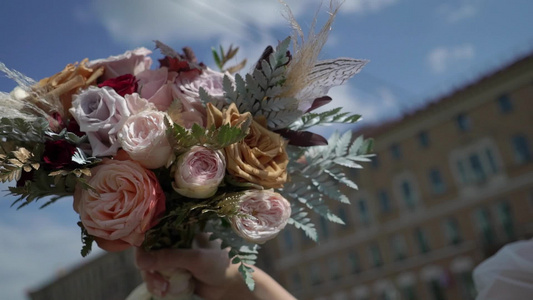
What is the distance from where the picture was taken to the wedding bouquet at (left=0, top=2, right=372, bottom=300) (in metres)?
1.14

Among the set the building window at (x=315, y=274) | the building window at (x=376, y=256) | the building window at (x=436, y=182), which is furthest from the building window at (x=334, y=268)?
the building window at (x=436, y=182)

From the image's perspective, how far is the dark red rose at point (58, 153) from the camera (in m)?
1.15

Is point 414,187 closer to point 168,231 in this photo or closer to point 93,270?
point 168,231

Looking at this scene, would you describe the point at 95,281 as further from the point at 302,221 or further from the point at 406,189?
the point at 302,221

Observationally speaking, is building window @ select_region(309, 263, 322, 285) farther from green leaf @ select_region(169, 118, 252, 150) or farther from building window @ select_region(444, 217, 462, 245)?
green leaf @ select_region(169, 118, 252, 150)

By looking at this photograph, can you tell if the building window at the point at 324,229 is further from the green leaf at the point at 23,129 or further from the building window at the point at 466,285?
the green leaf at the point at 23,129

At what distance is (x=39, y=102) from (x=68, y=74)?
4.0 inches

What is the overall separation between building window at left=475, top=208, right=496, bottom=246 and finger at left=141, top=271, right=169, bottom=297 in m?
23.0

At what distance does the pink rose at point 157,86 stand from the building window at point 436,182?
24.7 metres

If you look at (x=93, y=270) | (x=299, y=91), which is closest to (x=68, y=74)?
(x=299, y=91)

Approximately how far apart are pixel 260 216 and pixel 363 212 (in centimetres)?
2680

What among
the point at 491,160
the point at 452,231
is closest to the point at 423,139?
the point at 491,160

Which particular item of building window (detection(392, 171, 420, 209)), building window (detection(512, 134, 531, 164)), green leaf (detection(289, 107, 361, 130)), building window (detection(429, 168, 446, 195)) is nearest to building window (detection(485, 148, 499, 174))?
building window (detection(512, 134, 531, 164))

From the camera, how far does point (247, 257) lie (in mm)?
1311
